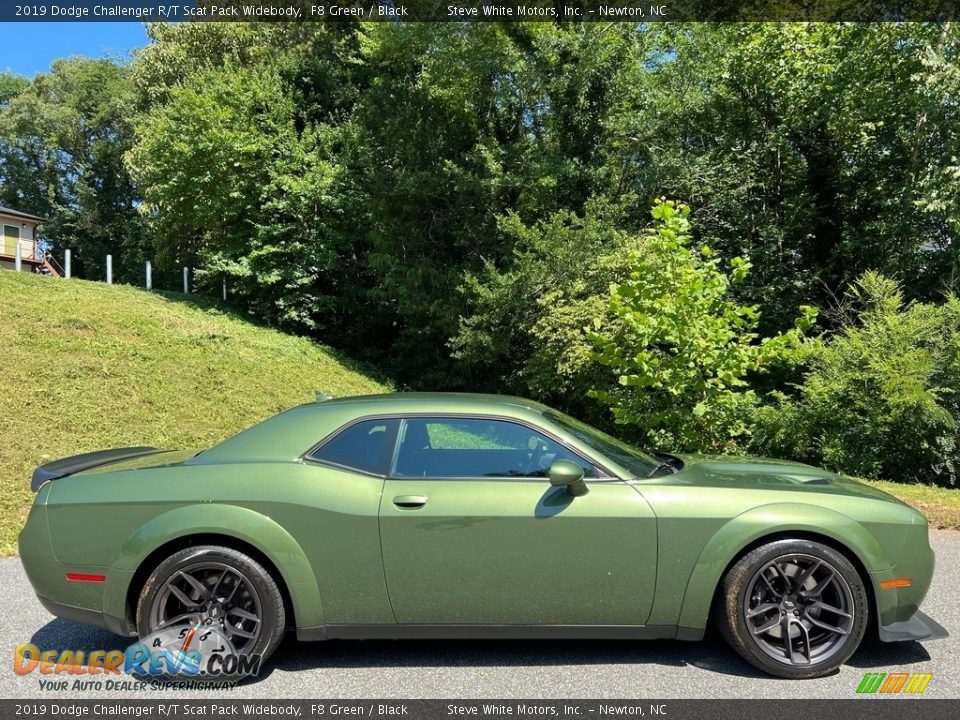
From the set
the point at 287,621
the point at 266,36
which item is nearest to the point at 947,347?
the point at 287,621

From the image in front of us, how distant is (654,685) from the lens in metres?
3.59

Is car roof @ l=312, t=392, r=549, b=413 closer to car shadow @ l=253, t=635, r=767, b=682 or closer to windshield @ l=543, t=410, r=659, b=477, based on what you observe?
windshield @ l=543, t=410, r=659, b=477

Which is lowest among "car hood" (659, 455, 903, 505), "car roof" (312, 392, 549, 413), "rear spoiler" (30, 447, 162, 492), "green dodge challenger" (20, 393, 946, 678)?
"green dodge challenger" (20, 393, 946, 678)

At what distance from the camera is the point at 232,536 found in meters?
3.76

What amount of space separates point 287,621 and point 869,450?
9.71m

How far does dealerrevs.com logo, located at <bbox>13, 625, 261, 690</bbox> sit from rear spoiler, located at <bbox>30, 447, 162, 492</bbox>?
1.00 metres

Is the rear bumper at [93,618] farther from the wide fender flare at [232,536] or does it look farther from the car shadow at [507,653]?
the car shadow at [507,653]

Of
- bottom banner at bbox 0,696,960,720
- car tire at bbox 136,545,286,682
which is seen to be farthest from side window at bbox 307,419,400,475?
bottom banner at bbox 0,696,960,720

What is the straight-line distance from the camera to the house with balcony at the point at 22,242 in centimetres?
3853

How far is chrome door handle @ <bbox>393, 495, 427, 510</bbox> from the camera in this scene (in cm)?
374

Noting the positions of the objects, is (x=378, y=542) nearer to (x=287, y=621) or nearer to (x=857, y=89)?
(x=287, y=621)

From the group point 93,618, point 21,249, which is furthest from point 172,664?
point 21,249

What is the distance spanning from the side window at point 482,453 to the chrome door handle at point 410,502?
16 cm

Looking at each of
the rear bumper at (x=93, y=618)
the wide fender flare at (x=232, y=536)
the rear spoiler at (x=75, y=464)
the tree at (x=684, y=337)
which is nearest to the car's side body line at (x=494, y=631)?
the wide fender flare at (x=232, y=536)
